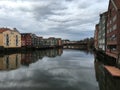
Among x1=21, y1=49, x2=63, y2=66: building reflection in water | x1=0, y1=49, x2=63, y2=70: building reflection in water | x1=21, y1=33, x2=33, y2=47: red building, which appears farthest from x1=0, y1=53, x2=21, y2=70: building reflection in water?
x1=21, y1=33, x2=33, y2=47: red building

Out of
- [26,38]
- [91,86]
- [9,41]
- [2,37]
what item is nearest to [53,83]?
[91,86]

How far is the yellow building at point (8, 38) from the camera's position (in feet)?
330

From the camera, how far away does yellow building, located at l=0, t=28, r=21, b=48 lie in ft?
330

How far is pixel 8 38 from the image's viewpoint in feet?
357

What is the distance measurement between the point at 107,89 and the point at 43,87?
681 cm

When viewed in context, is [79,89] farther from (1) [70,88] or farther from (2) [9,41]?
(2) [9,41]

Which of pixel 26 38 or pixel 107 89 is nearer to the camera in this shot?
pixel 107 89

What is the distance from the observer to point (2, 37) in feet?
328

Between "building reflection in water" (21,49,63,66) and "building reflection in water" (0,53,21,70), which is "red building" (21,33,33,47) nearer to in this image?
"building reflection in water" (21,49,63,66)

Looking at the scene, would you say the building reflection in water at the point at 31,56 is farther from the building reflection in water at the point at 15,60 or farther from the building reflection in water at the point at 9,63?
the building reflection in water at the point at 9,63

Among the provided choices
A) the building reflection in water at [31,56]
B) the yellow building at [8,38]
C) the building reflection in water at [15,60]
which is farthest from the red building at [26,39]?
Answer: the building reflection in water at [15,60]

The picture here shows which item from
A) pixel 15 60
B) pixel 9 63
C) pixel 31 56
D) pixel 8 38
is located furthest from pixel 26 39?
pixel 9 63

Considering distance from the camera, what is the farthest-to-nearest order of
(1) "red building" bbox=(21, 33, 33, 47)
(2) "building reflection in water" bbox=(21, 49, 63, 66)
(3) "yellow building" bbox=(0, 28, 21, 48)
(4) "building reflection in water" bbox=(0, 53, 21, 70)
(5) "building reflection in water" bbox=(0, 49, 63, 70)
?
(1) "red building" bbox=(21, 33, 33, 47)
(3) "yellow building" bbox=(0, 28, 21, 48)
(2) "building reflection in water" bbox=(21, 49, 63, 66)
(5) "building reflection in water" bbox=(0, 49, 63, 70)
(4) "building reflection in water" bbox=(0, 53, 21, 70)

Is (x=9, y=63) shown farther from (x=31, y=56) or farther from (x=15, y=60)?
(x=31, y=56)
